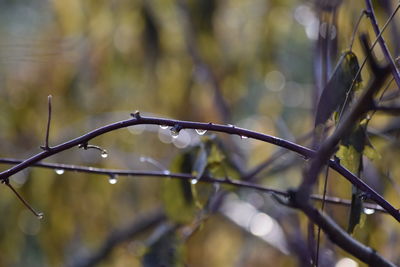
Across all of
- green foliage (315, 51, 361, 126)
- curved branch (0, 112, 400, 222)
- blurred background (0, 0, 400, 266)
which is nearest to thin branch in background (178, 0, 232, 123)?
blurred background (0, 0, 400, 266)

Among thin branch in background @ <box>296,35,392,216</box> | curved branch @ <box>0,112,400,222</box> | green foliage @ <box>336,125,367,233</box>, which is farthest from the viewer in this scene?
green foliage @ <box>336,125,367,233</box>

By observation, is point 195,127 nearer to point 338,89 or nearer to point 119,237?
point 338,89

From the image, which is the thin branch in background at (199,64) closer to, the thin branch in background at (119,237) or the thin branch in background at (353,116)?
the thin branch in background at (119,237)

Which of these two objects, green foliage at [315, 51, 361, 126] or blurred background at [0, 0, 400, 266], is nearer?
green foliage at [315, 51, 361, 126]

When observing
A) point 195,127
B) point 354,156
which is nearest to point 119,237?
point 354,156

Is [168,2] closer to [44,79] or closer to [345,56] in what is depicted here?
[44,79]

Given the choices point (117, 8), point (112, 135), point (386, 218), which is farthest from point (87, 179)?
point (386, 218)

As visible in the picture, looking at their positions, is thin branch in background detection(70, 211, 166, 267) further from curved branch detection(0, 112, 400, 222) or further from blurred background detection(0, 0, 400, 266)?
curved branch detection(0, 112, 400, 222)

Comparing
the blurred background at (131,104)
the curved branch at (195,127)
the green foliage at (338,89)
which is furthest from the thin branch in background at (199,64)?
the curved branch at (195,127)

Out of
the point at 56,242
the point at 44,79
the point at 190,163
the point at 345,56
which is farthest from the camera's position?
the point at 44,79
